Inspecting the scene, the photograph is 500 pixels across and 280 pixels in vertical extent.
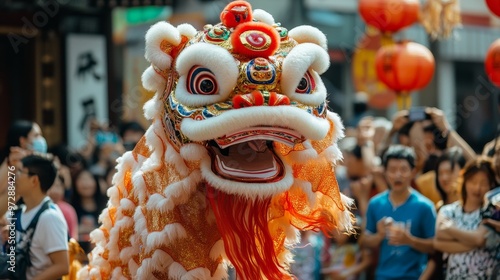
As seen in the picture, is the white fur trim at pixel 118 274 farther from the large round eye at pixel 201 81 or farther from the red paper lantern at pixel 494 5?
the red paper lantern at pixel 494 5

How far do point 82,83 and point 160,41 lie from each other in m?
6.48

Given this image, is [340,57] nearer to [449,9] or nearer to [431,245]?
[449,9]

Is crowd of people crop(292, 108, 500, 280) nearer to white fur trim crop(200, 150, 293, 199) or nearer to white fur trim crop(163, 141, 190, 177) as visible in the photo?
white fur trim crop(200, 150, 293, 199)

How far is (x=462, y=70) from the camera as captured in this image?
17.2 meters

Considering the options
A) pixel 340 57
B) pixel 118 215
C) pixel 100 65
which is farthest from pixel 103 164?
pixel 340 57

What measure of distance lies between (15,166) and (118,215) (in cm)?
118

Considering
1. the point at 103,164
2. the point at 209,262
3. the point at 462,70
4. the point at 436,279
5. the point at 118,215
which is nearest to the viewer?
the point at 209,262

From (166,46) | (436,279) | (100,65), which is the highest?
(166,46)

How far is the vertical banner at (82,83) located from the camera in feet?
33.4

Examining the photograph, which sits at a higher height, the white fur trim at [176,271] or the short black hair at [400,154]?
the white fur trim at [176,271]

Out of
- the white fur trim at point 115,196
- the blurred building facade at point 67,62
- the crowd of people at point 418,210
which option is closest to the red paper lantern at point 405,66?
the blurred building facade at point 67,62

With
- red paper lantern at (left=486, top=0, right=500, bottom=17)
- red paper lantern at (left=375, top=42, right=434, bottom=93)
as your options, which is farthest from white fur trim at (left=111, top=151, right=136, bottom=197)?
red paper lantern at (left=375, top=42, right=434, bottom=93)

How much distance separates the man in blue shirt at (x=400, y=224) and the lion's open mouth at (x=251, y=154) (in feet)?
7.40

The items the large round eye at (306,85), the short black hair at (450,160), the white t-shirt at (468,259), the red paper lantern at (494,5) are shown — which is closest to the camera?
the large round eye at (306,85)
